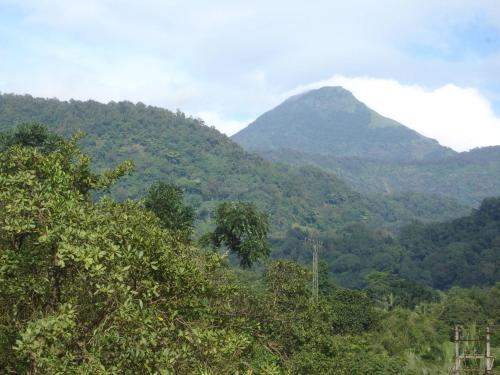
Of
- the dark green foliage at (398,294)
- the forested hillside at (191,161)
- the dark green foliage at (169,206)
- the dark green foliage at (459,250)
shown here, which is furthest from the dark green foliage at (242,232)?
the forested hillside at (191,161)

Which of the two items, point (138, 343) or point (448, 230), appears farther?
point (448, 230)

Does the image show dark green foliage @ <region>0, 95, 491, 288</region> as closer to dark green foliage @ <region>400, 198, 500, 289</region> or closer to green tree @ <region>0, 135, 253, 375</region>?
dark green foliage @ <region>400, 198, 500, 289</region>

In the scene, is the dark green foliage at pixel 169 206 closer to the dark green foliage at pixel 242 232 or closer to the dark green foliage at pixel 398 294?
the dark green foliage at pixel 242 232

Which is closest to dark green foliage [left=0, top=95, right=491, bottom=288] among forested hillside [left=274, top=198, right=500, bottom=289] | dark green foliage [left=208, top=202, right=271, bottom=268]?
forested hillside [left=274, top=198, right=500, bottom=289]

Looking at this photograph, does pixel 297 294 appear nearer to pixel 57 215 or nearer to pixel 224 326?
pixel 224 326

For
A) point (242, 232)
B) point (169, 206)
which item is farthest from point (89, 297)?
point (242, 232)

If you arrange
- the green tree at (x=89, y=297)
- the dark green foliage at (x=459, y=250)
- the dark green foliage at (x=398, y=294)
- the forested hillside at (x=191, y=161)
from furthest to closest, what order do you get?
1. the forested hillside at (x=191, y=161)
2. the dark green foliage at (x=459, y=250)
3. the dark green foliage at (x=398, y=294)
4. the green tree at (x=89, y=297)

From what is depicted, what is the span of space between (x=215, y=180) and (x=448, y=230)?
204ft

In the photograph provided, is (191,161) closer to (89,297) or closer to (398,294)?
(398,294)

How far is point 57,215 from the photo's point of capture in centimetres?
629

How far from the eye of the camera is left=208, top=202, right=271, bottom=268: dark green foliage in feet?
117

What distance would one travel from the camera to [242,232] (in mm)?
36844

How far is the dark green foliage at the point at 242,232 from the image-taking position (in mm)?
35694

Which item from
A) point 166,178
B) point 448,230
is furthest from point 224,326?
point 166,178
